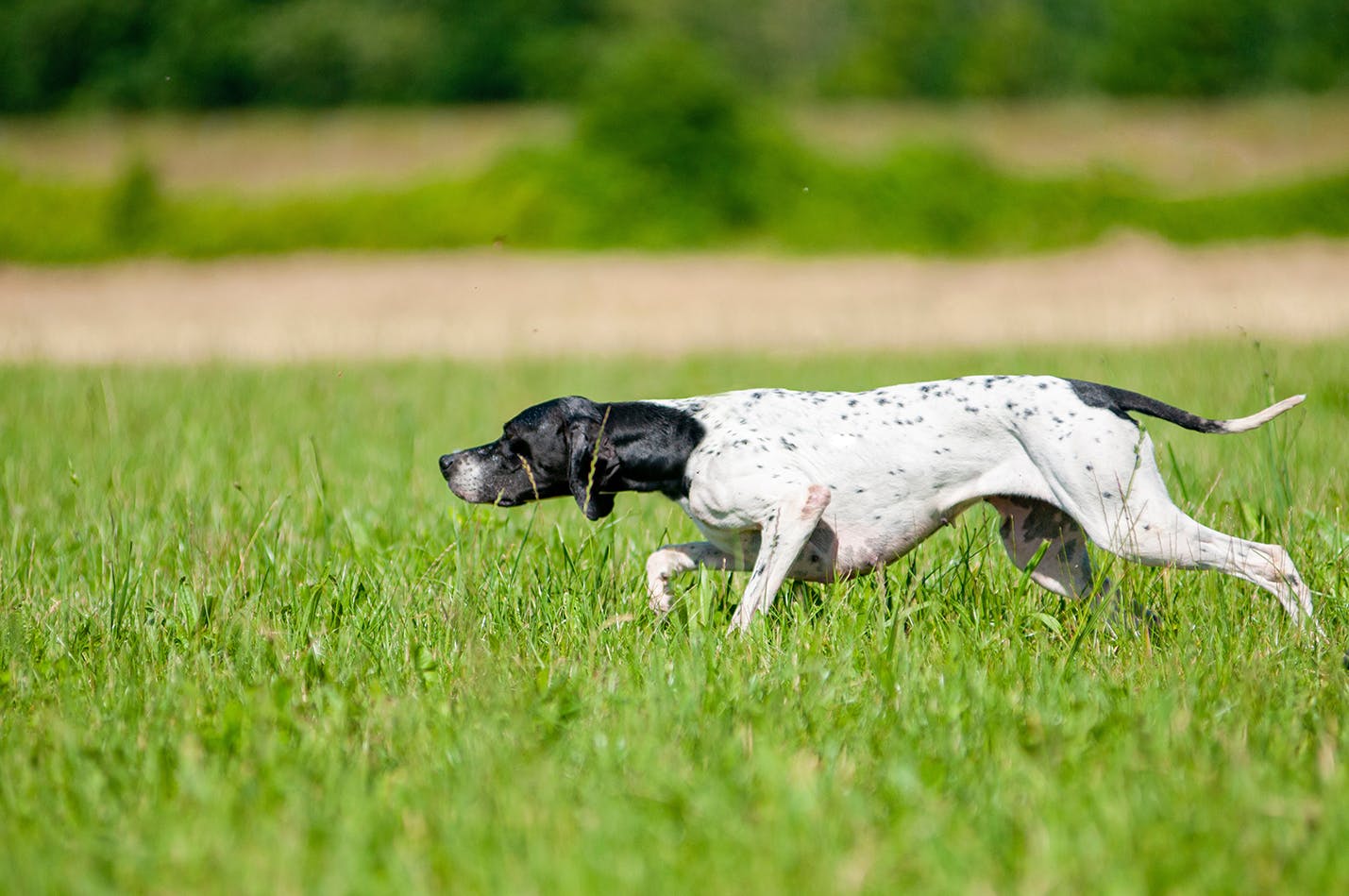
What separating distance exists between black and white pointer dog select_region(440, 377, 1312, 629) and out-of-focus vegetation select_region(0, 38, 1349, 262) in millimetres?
20767

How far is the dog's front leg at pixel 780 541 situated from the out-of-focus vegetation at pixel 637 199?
21.2 m

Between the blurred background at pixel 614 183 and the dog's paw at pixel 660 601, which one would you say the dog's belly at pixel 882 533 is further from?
the blurred background at pixel 614 183

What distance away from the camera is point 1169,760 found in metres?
3.21

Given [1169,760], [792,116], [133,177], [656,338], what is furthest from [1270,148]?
[1169,760]

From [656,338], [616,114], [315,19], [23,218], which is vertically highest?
[315,19]

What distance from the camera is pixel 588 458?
4.75 m

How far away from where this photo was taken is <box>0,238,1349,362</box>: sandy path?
15695mm

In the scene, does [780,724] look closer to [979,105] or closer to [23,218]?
[23,218]

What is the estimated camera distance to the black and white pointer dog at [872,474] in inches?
172

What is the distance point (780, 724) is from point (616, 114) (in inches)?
954

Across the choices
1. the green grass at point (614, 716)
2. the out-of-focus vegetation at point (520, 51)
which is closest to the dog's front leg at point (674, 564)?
the green grass at point (614, 716)

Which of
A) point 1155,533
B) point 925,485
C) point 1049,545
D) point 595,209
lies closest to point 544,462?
point 925,485

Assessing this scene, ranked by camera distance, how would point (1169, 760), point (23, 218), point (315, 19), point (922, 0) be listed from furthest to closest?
1. point (922, 0)
2. point (315, 19)
3. point (23, 218)
4. point (1169, 760)

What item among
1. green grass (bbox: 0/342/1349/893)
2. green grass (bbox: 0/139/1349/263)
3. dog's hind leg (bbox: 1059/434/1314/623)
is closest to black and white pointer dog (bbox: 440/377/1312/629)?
dog's hind leg (bbox: 1059/434/1314/623)
